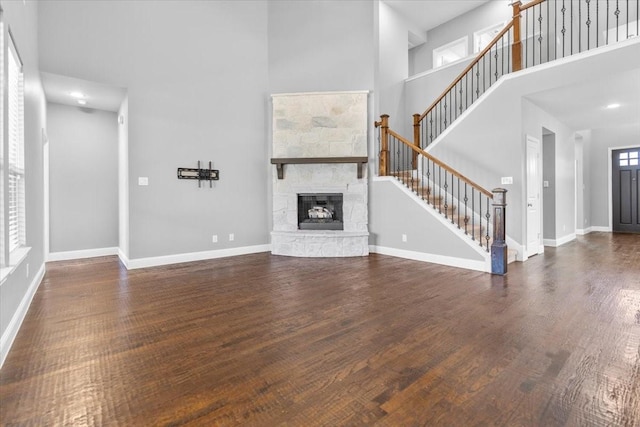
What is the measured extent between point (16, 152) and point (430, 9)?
804 centimetres

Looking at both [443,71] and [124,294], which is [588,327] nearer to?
[124,294]

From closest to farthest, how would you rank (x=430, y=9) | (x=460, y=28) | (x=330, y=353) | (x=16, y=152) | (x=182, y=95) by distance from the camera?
1. (x=330, y=353)
2. (x=16, y=152)
3. (x=182, y=95)
4. (x=430, y=9)
5. (x=460, y=28)

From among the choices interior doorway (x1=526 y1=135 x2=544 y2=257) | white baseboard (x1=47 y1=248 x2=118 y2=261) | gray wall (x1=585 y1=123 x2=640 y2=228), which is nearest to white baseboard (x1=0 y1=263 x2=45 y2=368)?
white baseboard (x1=47 y1=248 x2=118 y2=261)

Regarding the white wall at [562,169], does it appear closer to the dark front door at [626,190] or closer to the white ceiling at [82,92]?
the dark front door at [626,190]

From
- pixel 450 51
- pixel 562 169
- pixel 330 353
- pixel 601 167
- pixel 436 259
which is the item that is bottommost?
pixel 330 353

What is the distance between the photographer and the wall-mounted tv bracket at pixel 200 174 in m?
5.38

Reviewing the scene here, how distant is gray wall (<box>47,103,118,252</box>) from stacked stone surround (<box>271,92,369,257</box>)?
3.09 meters

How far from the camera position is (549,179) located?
666 centimetres

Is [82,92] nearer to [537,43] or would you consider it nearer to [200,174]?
[200,174]

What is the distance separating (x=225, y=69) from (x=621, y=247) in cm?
849

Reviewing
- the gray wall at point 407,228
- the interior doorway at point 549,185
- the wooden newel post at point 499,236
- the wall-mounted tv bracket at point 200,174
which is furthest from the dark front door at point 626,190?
the wall-mounted tv bracket at point 200,174

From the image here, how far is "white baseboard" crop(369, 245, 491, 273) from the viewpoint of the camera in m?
4.59

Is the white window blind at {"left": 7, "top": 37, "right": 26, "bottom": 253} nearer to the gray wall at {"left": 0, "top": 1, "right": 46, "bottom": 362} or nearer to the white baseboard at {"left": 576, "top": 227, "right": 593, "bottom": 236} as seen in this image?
the gray wall at {"left": 0, "top": 1, "right": 46, "bottom": 362}

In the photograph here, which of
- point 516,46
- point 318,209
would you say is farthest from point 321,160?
point 516,46
